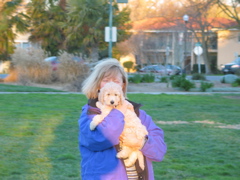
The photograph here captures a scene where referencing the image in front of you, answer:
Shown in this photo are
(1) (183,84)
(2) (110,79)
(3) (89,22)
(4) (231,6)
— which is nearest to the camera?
(2) (110,79)

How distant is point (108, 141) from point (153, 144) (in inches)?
13.5

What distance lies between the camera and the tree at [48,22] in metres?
31.4

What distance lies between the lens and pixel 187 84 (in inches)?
715

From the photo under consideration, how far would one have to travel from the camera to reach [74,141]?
7.01 meters

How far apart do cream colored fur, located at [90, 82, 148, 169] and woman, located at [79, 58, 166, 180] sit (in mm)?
30

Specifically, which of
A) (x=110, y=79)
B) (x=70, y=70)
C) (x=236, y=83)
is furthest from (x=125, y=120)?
(x=236, y=83)

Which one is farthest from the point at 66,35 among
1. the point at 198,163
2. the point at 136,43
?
the point at 198,163

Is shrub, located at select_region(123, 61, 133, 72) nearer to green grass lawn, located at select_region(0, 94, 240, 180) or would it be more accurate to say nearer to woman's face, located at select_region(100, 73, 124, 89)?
green grass lawn, located at select_region(0, 94, 240, 180)

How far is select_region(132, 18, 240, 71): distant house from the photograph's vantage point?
117 ft

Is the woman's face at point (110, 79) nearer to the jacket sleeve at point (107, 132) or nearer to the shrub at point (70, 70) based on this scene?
the jacket sleeve at point (107, 132)

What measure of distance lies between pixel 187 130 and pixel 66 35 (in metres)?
24.8

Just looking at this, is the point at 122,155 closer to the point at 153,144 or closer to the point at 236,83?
the point at 153,144

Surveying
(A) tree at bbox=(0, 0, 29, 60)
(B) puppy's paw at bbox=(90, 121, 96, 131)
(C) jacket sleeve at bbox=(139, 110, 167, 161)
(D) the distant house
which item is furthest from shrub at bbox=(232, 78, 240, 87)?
(B) puppy's paw at bbox=(90, 121, 96, 131)

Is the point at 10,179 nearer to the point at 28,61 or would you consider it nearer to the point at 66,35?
the point at 28,61
